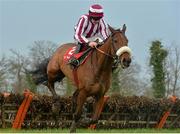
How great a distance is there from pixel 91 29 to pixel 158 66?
26.8m

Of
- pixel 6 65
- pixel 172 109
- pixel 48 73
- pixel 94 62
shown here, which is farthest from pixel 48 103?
pixel 6 65

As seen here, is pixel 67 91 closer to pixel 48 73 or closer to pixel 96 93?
pixel 48 73

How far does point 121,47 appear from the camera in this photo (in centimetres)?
900

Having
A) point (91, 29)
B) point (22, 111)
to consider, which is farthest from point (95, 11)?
point (22, 111)

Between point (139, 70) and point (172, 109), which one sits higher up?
point (139, 70)

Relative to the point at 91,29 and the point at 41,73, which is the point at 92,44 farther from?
the point at 41,73

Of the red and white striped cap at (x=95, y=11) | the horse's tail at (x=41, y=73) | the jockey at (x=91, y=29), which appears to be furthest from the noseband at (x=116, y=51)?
the horse's tail at (x=41, y=73)

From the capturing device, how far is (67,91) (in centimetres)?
3331

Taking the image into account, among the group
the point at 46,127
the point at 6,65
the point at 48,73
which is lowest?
the point at 46,127

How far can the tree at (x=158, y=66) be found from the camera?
36.0 m

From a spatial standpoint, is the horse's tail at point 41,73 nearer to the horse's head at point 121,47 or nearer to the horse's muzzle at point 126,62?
the horse's head at point 121,47

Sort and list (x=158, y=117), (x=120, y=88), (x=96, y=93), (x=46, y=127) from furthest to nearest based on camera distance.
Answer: (x=120, y=88) < (x=158, y=117) < (x=46, y=127) < (x=96, y=93)

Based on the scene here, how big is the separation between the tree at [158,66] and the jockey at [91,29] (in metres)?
25.6

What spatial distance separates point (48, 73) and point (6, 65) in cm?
2725
